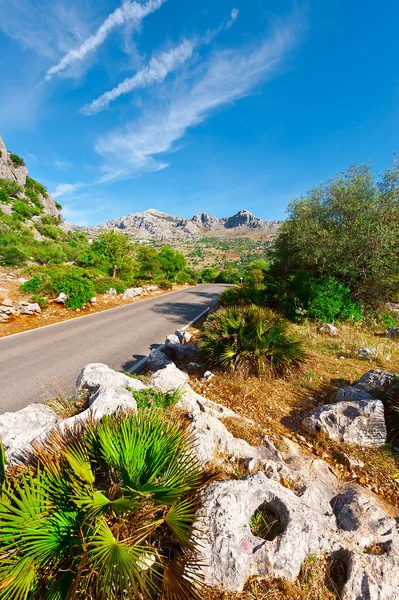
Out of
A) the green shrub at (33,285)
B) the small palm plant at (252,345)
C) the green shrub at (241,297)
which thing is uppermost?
the green shrub at (33,285)

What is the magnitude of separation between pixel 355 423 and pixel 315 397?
146cm

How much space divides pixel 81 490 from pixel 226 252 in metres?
114

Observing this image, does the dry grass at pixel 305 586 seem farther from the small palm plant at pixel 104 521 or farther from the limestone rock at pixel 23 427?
the limestone rock at pixel 23 427

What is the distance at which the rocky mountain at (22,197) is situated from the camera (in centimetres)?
3481

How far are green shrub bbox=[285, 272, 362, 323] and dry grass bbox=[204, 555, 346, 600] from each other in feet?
32.2

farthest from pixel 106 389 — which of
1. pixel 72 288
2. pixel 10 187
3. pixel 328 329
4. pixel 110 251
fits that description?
pixel 10 187

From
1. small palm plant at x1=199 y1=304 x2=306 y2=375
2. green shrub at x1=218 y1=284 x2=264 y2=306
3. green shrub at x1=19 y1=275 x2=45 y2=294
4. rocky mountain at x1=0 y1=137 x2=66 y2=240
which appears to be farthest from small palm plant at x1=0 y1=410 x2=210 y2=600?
rocky mountain at x1=0 y1=137 x2=66 y2=240

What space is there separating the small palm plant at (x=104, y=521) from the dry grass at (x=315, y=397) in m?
2.32

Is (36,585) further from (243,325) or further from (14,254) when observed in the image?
(14,254)

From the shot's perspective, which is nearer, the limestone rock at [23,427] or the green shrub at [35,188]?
the limestone rock at [23,427]

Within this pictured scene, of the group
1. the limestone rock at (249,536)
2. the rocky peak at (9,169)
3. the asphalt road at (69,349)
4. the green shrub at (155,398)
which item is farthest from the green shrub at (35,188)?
the limestone rock at (249,536)

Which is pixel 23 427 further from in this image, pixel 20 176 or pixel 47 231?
pixel 20 176

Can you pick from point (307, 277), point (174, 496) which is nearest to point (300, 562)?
point (174, 496)

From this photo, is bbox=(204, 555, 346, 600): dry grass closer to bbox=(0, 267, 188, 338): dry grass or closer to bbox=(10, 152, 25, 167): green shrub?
bbox=(0, 267, 188, 338): dry grass
